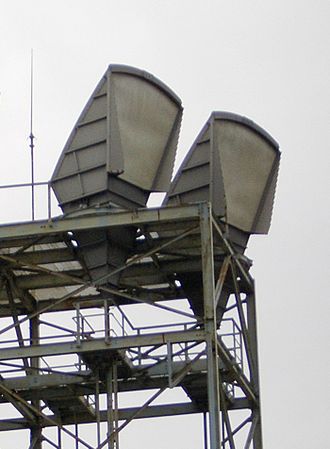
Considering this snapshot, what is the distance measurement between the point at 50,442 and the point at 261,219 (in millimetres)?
8624

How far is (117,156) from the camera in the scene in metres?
54.3

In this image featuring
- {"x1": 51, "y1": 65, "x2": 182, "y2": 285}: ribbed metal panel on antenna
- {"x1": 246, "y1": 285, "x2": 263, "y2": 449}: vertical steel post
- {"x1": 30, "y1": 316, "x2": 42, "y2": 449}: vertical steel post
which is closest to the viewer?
{"x1": 51, "y1": 65, "x2": 182, "y2": 285}: ribbed metal panel on antenna

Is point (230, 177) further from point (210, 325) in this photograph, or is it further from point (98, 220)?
point (210, 325)

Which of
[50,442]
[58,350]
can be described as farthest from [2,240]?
[50,442]

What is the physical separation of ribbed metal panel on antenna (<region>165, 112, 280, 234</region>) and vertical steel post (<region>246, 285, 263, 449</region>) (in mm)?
2184

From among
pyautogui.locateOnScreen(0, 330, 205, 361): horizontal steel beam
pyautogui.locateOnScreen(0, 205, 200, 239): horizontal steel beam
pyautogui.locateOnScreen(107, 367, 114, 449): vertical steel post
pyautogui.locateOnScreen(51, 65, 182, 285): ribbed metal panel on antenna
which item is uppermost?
pyautogui.locateOnScreen(51, 65, 182, 285): ribbed metal panel on antenna

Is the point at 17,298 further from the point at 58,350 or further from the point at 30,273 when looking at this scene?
the point at 58,350

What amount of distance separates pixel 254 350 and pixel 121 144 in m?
7.27

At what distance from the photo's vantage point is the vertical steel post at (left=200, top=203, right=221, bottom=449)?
51406 millimetres

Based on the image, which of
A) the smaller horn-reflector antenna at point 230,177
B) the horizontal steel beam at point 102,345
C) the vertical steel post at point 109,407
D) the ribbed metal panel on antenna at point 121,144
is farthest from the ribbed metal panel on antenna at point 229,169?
the vertical steel post at point 109,407

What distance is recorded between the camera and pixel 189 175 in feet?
184

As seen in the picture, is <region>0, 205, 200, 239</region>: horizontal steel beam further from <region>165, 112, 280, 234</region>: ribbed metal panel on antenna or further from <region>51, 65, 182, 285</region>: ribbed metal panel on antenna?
<region>165, 112, 280, 234</region>: ribbed metal panel on antenna

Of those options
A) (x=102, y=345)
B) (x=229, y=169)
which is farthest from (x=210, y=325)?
(x=229, y=169)

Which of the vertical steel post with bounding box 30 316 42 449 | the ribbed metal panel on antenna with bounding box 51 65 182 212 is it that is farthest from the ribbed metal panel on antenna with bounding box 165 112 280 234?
the vertical steel post with bounding box 30 316 42 449
